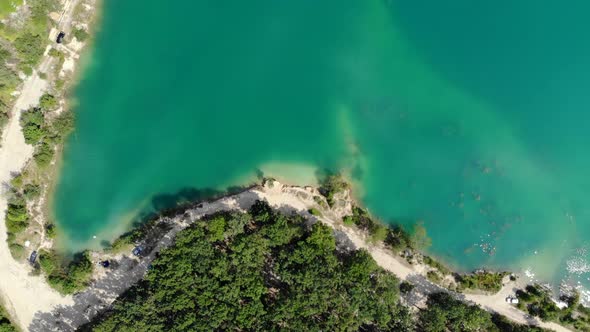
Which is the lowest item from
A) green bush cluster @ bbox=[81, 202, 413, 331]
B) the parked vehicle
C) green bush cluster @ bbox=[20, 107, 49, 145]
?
green bush cluster @ bbox=[81, 202, 413, 331]

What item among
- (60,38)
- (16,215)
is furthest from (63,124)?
(16,215)

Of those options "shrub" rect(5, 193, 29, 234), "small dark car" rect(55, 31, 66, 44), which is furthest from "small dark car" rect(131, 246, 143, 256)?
"small dark car" rect(55, 31, 66, 44)

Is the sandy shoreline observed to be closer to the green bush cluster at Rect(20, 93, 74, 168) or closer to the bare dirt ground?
the bare dirt ground

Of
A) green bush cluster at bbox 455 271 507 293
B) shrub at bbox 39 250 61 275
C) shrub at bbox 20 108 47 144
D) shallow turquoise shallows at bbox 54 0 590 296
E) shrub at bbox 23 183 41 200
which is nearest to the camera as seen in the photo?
shrub at bbox 39 250 61 275

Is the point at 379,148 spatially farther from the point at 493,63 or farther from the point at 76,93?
the point at 76,93

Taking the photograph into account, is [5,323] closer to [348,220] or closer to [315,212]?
[315,212]
